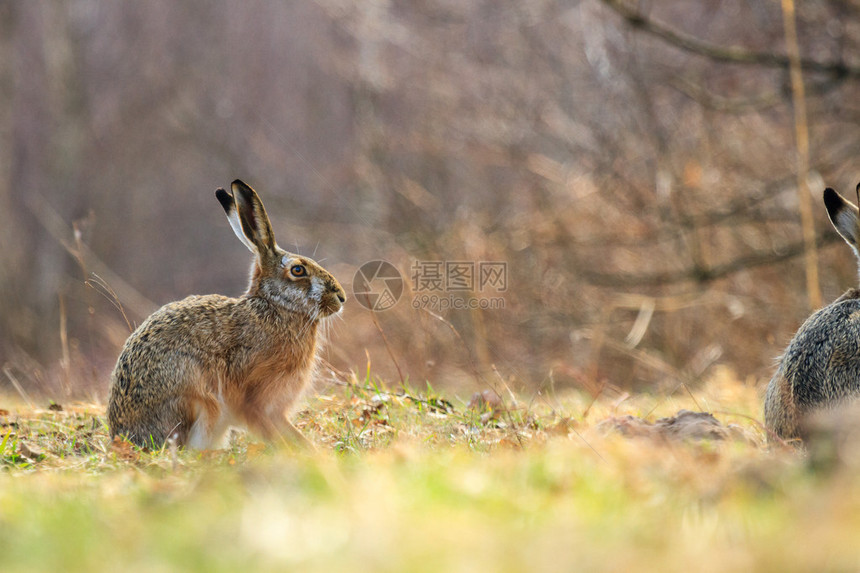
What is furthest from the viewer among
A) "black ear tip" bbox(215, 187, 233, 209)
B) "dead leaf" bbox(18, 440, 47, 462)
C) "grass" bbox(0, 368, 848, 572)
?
"black ear tip" bbox(215, 187, 233, 209)

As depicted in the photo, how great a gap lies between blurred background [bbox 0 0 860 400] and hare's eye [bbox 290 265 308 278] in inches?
20.3

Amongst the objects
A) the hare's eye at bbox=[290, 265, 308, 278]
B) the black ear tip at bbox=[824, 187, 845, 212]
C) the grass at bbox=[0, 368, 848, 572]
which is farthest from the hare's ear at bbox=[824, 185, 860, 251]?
the hare's eye at bbox=[290, 265, 308, 278]

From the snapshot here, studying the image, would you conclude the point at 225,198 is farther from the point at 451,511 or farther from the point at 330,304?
the point at 451,511

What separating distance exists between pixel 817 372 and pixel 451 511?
8.94ft

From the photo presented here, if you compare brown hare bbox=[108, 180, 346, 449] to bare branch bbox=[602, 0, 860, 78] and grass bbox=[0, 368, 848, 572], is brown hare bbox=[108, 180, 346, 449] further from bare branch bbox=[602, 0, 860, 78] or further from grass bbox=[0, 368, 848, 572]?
bare branch bbox=[602, 0, 860, 78]

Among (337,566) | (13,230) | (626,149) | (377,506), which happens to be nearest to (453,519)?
(377,506)

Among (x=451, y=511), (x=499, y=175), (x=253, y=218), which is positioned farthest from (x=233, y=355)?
(x=499, y=175)

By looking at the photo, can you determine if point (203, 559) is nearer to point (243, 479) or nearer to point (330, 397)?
point (243, 479)

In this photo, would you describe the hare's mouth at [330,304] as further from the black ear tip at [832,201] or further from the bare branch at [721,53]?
A: the bare branch at [721,53]

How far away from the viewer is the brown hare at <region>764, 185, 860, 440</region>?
4.79 meters

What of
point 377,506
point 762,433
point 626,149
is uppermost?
point 626,149

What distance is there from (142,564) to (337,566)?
1.88 feet

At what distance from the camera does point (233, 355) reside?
5.62m

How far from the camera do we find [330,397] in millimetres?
A: 6535
